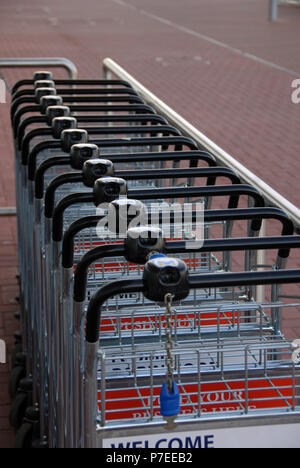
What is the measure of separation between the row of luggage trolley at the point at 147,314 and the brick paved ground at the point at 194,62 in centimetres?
121

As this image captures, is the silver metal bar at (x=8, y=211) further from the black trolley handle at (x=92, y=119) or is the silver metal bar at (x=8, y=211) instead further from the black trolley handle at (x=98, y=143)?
→ the black trolley handle at (x=98, y=143)

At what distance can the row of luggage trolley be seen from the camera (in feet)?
6.23

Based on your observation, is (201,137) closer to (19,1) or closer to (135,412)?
(135,412)

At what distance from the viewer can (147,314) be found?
2498mm

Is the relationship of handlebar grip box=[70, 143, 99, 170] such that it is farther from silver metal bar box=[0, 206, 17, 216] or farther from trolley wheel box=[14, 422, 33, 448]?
silver metal bar box=[0, 206, 17, 216]

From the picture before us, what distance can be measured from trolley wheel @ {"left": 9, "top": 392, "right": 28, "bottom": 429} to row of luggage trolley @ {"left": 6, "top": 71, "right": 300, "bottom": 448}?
13 millimetres

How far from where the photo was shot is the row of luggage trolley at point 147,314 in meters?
1.90

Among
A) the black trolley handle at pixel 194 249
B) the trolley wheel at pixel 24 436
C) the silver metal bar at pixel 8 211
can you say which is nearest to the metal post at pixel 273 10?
the silver metal bar at pixel 8 211

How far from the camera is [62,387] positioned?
252 centimetres

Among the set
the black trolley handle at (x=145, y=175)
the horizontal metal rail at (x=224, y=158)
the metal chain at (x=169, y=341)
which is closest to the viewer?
the metal chain at (x=169, y=341)

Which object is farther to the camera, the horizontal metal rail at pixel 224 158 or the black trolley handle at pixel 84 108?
the black trolley handle at pixel 84 108

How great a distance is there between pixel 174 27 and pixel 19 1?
467 inches

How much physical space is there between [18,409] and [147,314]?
155 cm
